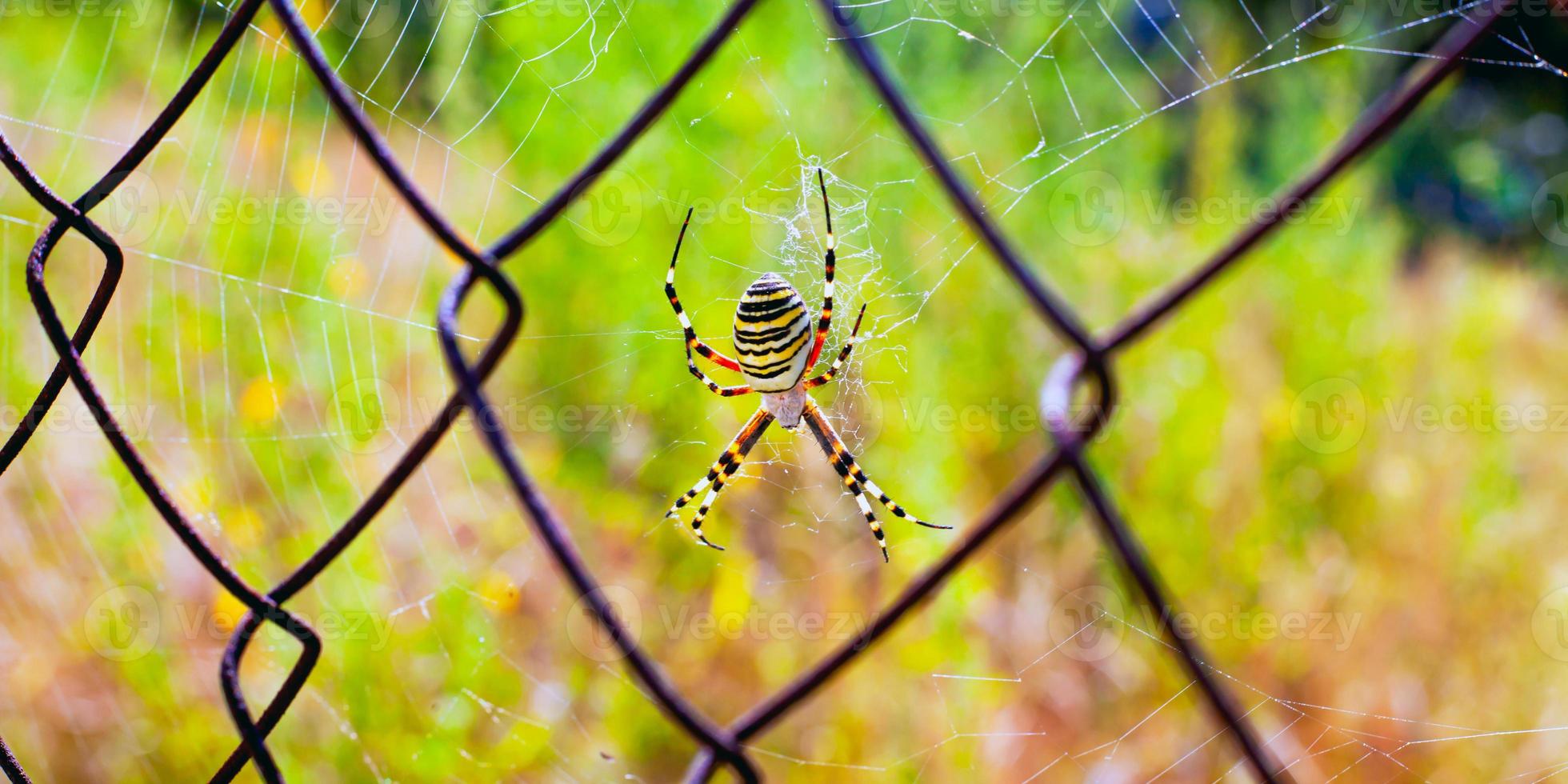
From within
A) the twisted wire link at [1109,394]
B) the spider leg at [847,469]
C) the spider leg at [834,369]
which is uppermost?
the twisted wire link at [1109,394]

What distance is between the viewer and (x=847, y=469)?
3.14 m

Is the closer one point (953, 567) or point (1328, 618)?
point (953, 567)

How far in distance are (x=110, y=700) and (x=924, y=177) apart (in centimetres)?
307

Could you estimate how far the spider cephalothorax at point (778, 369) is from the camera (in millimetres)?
2541

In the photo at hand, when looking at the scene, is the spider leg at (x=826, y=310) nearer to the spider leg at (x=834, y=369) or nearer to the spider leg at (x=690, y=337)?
the spider leg at (x=834, y=369)

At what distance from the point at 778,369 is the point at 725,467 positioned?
0.62 metres

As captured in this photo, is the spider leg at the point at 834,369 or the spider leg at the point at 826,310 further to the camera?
the spider leg at the point at 834,369

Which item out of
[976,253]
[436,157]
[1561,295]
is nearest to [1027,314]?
[976,253]

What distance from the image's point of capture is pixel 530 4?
10.8 ft

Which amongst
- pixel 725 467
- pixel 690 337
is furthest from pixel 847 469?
pixel 690 337

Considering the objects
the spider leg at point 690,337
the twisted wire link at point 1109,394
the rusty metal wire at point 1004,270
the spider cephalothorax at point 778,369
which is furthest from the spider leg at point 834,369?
the twisted wire link at point 1109,394

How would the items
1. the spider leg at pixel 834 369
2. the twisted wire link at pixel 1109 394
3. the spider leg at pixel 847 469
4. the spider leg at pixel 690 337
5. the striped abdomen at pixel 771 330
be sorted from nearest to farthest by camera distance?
the twisted wire link at pixel 1109 394, the striped abdomen at pixel 771 330, the spider leg at pixel 690 337, the spider leg at pixel 834 369, the spider leg at pixel 847 469

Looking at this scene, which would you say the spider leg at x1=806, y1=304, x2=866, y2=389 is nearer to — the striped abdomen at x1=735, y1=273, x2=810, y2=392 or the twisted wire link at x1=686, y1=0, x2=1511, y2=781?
the striped abdomen at x1=735, y1=273, x2=810, y2=392

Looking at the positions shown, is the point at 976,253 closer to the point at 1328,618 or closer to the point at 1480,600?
the point at 1328,618
